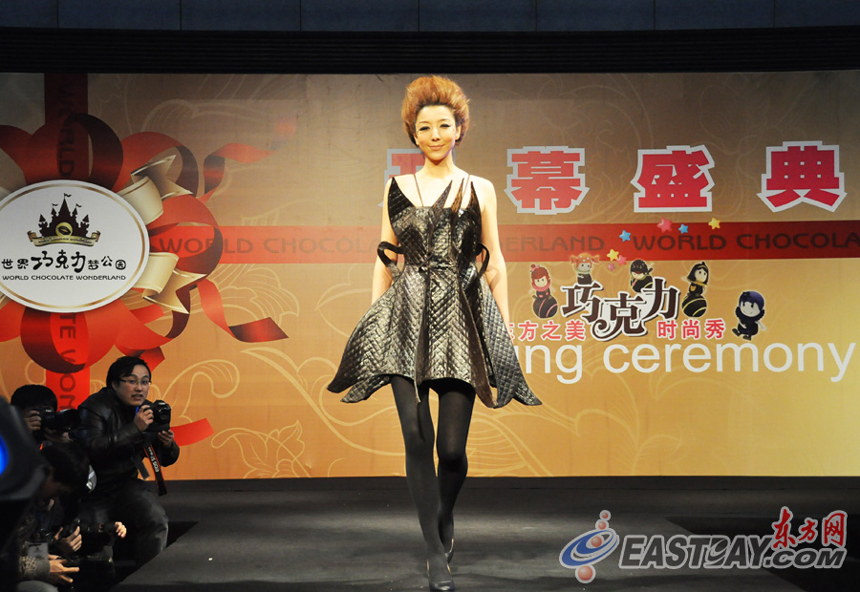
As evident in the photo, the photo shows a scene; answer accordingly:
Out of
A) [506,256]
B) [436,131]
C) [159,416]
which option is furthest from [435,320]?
[506,256]

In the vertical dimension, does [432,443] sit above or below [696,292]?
below

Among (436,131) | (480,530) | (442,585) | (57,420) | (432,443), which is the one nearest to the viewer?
(442,585)

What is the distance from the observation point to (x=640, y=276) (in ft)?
17.6

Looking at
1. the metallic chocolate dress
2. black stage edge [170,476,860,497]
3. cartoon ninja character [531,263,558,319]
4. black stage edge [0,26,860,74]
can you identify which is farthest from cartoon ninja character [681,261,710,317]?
the metallic chocolate dress

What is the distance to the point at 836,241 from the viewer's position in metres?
5.37

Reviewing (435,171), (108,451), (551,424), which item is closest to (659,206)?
(551,424)

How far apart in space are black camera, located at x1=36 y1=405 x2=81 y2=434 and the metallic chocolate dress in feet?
3.84

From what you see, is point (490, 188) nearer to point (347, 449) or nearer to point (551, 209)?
point (551, 209)

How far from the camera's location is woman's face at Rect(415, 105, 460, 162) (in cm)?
302

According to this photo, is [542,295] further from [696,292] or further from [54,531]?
[54,531]

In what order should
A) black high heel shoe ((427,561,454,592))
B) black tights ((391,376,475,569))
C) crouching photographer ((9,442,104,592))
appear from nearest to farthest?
crouching photographer ((9,442,104,592)), black high heel shoe ((427,561,454,592)), black tights ((391,376,475,569))

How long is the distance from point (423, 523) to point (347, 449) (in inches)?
103

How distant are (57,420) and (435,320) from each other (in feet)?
5.08

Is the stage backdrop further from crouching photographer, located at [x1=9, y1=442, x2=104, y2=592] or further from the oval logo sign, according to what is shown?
crouching photographer, located at [x1=9, y1=442, x2=104, y2=592]
